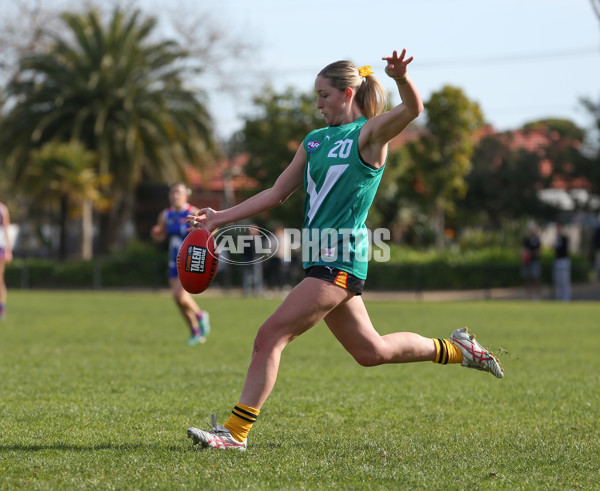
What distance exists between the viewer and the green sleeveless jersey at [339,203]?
4.39 m

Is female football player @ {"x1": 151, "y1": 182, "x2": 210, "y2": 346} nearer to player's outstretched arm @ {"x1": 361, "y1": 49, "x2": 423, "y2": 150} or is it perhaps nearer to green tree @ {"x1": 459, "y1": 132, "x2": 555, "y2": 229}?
player's outstretched arm @ {"x1": 361, "y1": 49, "x2": 423, "y2": 150}

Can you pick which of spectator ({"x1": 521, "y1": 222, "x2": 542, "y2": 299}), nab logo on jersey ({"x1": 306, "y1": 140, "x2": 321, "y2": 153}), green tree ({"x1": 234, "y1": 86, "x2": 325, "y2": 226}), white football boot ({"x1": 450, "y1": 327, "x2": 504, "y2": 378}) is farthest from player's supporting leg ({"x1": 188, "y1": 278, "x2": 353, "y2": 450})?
green tree ({"x1": 234, "y1": 86, "x2": 325, "y2": 226})

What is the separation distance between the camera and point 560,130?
3441 cm

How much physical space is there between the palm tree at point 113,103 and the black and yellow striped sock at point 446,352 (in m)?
26.0

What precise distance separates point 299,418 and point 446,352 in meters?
1.26

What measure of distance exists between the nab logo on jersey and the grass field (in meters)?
1.71

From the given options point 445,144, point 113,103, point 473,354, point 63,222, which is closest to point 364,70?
point 473,354

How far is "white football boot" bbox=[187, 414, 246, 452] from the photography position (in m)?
4.41

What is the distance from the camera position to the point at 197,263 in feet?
15.5

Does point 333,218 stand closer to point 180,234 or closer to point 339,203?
point 339,203

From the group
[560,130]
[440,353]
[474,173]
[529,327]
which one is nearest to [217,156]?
[474,173]

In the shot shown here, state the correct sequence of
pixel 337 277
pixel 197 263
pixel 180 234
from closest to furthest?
pixel 337 277
pixel 197 263
pixel 180 234

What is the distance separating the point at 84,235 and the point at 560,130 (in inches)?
827

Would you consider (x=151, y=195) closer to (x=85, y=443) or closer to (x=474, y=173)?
(x=474, y=173)
